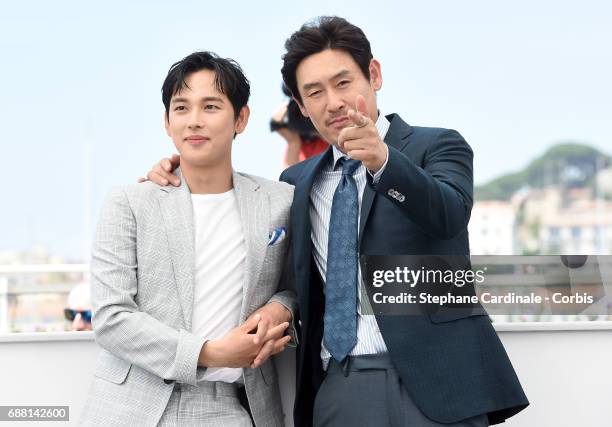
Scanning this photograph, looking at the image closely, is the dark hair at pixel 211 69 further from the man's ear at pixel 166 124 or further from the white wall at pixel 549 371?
the white wall at pixel 549 371

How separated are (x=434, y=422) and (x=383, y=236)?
1.28 ft

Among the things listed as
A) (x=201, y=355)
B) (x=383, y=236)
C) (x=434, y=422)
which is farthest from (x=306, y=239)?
(x=434, y=422)

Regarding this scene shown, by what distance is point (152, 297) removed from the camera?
1.80 metres

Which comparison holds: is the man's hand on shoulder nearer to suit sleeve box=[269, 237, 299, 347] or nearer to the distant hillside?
suit sleeve box=[269, 237, 299, 347]

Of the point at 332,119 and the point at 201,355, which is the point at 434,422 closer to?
the point at 201,355

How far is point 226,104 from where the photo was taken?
1.90 metres

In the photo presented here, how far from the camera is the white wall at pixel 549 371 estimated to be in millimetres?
2104

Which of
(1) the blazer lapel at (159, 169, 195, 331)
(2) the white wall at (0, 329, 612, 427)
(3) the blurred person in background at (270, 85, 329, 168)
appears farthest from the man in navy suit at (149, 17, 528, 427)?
(3) the blurred person in background at (270, 85, 329, 168)

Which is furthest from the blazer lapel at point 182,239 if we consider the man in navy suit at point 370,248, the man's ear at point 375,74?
the man's ear at point 375,74

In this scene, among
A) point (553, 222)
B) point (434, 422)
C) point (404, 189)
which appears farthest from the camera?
point (553, 222)

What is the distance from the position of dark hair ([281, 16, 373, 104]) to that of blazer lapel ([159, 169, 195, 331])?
Answer: 15.7 inches

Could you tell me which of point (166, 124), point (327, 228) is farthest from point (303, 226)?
point (166, 124)

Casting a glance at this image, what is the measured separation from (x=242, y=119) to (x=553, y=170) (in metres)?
52.6

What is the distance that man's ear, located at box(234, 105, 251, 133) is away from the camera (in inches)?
78.0
